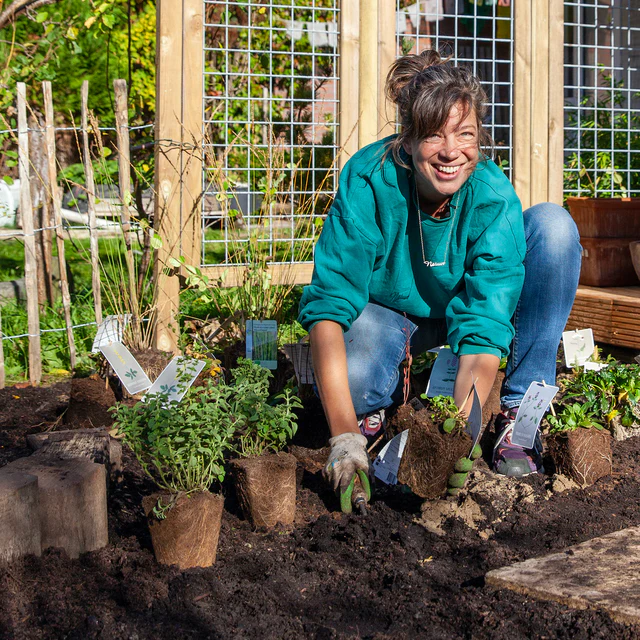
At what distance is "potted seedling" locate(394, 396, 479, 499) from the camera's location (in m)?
2.16

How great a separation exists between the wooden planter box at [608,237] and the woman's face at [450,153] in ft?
7.04

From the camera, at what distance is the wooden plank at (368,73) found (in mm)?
4227

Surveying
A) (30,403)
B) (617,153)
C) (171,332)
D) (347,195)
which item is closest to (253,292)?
(171,332)

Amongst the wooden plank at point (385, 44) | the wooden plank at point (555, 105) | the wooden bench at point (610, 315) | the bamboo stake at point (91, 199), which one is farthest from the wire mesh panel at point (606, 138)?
the bamboo stake at point (91, 199)

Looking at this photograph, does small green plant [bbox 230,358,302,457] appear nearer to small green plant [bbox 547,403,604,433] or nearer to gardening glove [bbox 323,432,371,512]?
gardening glove [bbox 323,432,371,512]

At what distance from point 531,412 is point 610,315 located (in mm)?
1649

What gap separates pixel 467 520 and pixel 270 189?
2.11m

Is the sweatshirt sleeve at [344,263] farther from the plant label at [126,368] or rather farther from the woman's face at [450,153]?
the plant label at [126,368]

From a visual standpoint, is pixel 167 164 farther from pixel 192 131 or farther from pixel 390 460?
pixel 390 460

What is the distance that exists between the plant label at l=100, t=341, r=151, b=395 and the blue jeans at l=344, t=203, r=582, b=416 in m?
0.95

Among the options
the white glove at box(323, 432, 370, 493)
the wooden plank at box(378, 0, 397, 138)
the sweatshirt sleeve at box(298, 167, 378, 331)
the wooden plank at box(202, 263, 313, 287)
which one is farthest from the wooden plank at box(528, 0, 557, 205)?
the white glove at box(323, 432, 370, 493)

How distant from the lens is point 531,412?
8.70ft

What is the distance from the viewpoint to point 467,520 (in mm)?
2346

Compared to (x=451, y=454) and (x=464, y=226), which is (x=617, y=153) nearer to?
(x=464, y=226)
